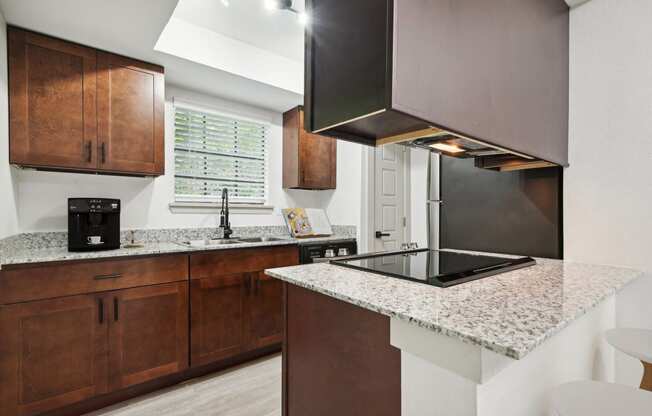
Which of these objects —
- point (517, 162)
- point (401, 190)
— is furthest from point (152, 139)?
point (401, 190)

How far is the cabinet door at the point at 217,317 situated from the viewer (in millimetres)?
2209

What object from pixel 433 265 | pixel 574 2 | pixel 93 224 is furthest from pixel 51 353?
pixel 574 2

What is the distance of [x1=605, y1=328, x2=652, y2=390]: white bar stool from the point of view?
1059mm

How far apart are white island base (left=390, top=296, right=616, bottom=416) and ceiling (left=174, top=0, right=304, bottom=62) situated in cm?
226

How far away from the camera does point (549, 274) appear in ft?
4.16

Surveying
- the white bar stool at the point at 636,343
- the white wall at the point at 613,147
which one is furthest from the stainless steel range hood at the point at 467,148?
the white bar stool at the point at 636,343

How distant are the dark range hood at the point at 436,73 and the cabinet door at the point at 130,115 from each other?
5.41 ft

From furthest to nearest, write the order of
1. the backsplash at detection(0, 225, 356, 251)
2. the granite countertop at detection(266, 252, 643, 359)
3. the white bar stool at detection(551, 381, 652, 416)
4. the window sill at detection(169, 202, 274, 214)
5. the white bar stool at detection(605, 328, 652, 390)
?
the window sill at detection(169, 202, 274, 214)
the backsplash at detection(0, 225, 356, 251)
the white bar stool at detection(605, 328, 652, 390)
the white bar stool at detection(551, 381, 652, 416)
the granite countertop at detection(266, 252, 643, 359)

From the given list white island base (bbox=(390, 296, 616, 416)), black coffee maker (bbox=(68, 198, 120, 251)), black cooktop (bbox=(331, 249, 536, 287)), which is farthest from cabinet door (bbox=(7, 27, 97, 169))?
white island base (bbox=(390, 296, 616, 416))

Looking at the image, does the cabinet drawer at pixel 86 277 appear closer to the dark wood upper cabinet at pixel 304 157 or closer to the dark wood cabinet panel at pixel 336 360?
the dark wood cabinet panel at pixel 336 360

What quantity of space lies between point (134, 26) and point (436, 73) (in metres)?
1.90

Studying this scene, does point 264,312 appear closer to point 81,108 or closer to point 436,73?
point 81,108

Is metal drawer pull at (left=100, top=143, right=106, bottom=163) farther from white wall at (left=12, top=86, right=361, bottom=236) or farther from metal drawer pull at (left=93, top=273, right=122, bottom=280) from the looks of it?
metal drawer pull at (left=93, top=273, right=122, bottom=280)

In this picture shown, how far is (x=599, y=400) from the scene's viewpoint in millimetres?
874
